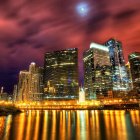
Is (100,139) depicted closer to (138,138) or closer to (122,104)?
(138,138)

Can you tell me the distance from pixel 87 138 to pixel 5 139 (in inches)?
590

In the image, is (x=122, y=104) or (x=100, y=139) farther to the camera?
(x=122, y=104)

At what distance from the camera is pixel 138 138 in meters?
36.7

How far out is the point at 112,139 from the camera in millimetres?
36031

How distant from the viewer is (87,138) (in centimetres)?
3669

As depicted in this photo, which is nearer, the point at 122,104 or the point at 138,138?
the point at 138,138

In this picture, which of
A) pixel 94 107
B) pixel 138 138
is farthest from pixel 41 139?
pixel 94 107

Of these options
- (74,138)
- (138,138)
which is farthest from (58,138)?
(138,138)

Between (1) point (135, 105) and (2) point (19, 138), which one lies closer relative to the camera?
(2) point (19, 138)

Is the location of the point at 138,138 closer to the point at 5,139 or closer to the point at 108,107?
the point at 5,139

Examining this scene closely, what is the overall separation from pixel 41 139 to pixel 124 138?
1534 centimetres

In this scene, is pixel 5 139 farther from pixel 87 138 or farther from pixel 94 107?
pixel 94 107

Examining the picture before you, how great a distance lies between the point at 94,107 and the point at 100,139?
545ft

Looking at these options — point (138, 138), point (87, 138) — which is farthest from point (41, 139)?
point (138, 138)
